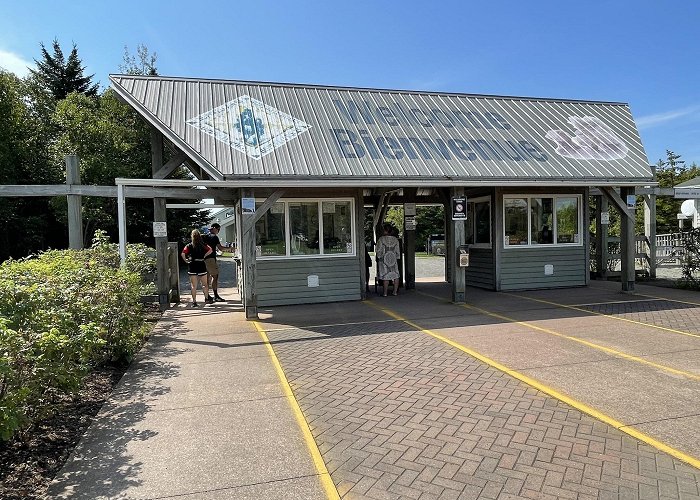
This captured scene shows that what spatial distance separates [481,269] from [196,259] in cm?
759

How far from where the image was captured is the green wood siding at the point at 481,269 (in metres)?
12.9

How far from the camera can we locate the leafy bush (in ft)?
11.3

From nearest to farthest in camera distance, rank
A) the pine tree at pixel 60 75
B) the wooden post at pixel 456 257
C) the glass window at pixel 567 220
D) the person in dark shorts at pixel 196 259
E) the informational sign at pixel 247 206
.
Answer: the informational sign at pixel 247 206, the wooden post at pixel 456 257, the person in dark shorts at pixel 196 259, the glass window at pixel 567 220, the pine tree at pixel 60 75

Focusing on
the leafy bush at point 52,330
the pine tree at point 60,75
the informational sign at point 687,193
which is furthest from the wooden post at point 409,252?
the pine tree at point 60,75

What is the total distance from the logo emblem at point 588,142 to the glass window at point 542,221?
141cm

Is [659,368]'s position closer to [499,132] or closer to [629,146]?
[499,132]

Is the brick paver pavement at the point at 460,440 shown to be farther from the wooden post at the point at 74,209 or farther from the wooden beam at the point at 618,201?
the wooden beam at the point at 618,201

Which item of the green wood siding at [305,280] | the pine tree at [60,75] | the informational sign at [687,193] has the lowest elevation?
the green wood siding at [305,280]

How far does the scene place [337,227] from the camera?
11.6 m

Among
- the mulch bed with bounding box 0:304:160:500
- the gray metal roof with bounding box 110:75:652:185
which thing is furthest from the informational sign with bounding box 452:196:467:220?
the mulch bed with bounding box 0:304:160:500

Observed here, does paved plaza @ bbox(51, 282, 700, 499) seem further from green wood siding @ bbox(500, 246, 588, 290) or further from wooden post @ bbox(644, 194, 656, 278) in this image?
wooden post @ bbox(644, 194, 656, 278)

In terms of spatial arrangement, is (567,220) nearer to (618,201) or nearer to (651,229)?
(618,201)

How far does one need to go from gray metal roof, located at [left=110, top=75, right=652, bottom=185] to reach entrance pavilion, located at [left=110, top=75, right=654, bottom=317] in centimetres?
4

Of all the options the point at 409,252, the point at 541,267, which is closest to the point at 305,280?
the point at 409,252
